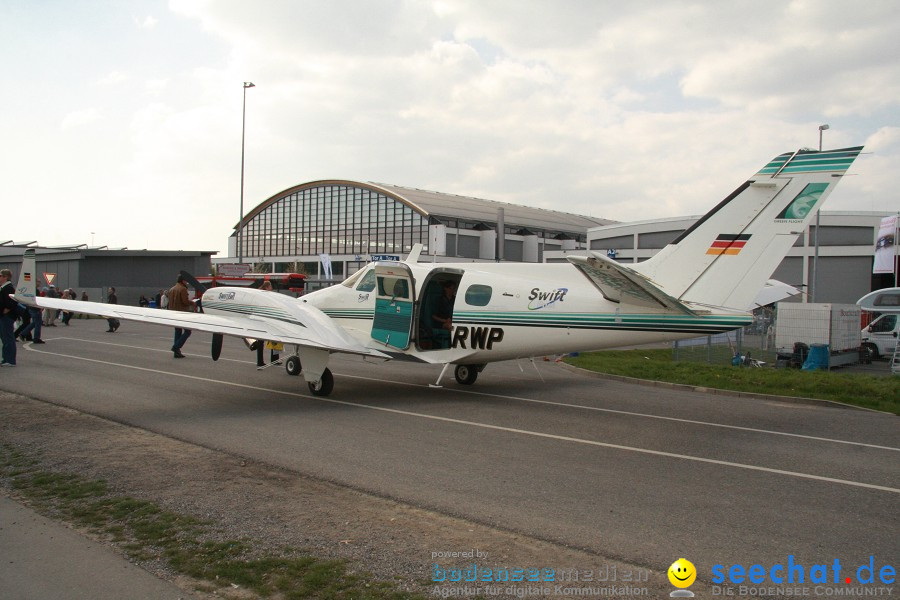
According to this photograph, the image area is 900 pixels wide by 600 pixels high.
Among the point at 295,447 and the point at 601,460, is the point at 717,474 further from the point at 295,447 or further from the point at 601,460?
the point at 295,447

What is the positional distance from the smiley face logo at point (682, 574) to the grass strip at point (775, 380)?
32.1 feet

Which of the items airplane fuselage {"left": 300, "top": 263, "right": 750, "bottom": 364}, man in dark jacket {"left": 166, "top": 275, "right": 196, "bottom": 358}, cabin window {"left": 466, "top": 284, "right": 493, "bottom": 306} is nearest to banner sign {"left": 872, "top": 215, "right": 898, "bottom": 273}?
airplane fuselage {"left": 300, "top": 263, "right": 750, "bottom": 364}

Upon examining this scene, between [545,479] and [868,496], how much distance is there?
10.8ft

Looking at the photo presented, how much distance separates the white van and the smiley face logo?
76.2ft

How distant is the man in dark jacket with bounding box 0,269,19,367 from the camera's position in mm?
14641

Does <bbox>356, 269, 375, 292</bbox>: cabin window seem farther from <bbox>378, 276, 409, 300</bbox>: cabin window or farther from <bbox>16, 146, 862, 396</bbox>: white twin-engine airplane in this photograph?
<bbox>378, 276, 409, 300</bbox>: cabin window

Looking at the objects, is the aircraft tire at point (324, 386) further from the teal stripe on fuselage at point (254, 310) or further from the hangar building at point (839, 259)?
the hangar building at point (839, 259)

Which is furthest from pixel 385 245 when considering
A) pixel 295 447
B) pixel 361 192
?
pixel 295 447

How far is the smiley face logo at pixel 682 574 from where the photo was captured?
434 centimetres

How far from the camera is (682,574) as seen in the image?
173 inches

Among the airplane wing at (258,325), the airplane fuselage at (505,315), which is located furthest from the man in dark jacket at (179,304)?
the airplane fuselage at (505,315)

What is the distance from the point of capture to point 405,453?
790cm

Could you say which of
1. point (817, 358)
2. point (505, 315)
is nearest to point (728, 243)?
point (505, 315)

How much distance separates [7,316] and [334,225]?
69048 mm
